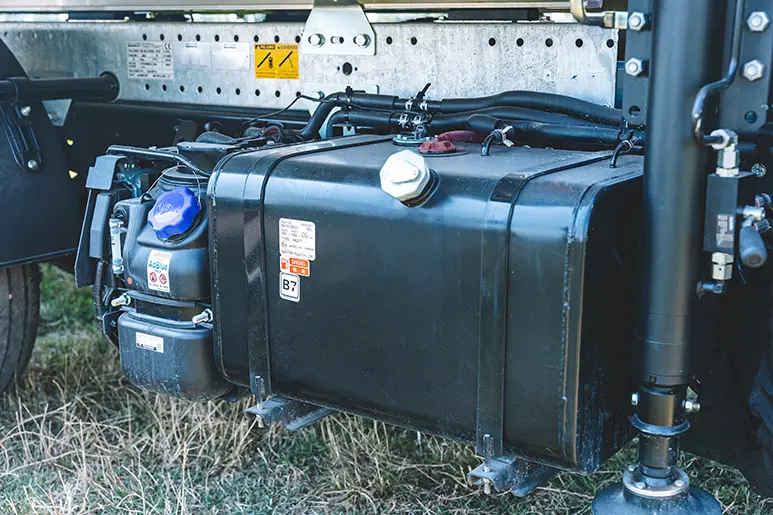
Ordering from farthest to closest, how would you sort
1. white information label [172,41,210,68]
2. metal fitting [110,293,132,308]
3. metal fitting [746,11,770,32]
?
white information label [172,41,210,68] < metal fitting [110,293,132,308] < metal fitting [746,11,770,32]

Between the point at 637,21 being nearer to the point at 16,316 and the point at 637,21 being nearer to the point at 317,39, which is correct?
the point at 317,39

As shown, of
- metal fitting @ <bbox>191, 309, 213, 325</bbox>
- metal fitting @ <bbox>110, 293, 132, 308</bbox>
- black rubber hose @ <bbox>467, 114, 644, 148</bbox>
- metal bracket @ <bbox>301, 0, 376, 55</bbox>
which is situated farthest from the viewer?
metal bracket @ <bbox>301, 0, 376, 55</bbox>

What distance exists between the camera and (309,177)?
5.25 ft

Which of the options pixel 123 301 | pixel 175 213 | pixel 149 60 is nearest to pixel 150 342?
pixel 123 301

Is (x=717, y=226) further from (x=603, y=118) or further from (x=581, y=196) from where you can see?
(x=603, y=118)

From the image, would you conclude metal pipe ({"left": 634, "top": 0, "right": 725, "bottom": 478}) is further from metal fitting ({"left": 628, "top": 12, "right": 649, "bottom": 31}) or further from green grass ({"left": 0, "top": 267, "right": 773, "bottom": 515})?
green grass ({"left": 0, "top": 267, "right": 773, "bottom": 515})

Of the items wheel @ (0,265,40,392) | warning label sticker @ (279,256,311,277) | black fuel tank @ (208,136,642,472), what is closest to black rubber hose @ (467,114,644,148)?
black fuel tank @ (208,136,642,472)

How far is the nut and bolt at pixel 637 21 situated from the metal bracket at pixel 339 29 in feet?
2.73

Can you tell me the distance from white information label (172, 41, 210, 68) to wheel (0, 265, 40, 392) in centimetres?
70

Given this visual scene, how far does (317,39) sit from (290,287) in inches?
30.3

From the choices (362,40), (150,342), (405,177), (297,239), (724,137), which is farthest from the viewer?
(362,40)

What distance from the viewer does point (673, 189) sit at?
133cm

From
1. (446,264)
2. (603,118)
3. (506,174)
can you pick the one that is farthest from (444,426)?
(603,118)

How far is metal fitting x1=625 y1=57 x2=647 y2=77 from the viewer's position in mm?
1404
